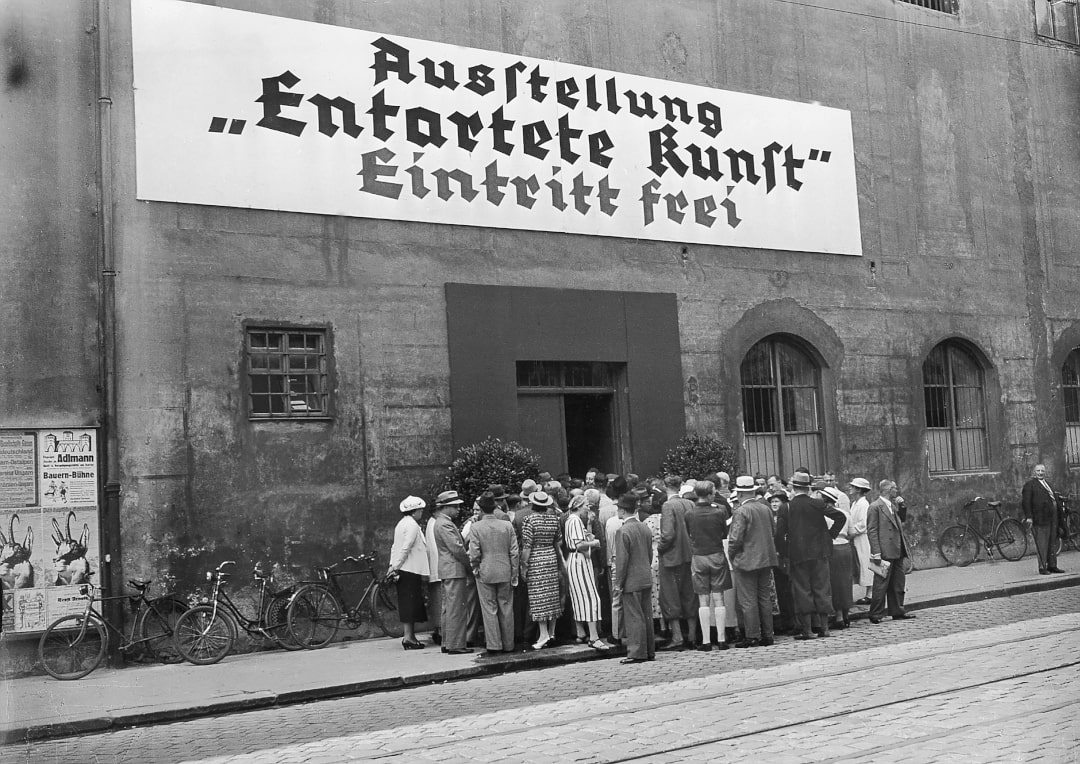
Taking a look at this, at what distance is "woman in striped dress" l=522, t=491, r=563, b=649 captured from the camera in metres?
13.2

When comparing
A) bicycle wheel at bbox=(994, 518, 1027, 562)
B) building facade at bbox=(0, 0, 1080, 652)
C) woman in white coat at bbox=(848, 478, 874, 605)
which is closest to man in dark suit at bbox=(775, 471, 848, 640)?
woman in white coat at bbox=(848, 478, 874, 605)

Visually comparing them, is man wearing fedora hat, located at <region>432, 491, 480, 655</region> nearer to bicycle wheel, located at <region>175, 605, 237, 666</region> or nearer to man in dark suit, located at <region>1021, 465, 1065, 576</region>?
bicycle wheel, located at <region>175, 605, 237, 666</region>

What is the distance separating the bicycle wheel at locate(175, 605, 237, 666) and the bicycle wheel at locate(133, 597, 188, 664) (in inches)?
4.2

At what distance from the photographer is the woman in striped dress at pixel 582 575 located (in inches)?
524

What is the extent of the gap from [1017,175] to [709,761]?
18.7m

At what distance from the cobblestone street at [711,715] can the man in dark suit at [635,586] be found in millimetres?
294

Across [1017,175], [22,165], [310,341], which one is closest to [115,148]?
[22,165]

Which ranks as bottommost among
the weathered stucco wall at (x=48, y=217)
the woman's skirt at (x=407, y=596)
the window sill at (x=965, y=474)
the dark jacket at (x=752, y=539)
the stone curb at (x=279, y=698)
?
the stone curb at (x=279, y=698)

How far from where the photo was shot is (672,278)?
18.3 m

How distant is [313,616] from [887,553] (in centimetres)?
707

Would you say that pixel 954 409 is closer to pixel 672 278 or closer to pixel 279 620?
pixel 672 278

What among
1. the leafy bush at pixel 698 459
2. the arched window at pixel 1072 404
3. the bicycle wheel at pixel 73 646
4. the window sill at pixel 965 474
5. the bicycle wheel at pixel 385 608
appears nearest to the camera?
the bicycle wheel at pixel 73 646

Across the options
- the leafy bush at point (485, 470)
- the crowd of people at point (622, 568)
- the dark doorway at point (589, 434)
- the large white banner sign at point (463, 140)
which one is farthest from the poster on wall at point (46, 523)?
the dark doorway at point (589, 434)

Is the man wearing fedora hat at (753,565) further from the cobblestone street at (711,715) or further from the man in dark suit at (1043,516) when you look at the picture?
the man in dark suit at (1043,516)
